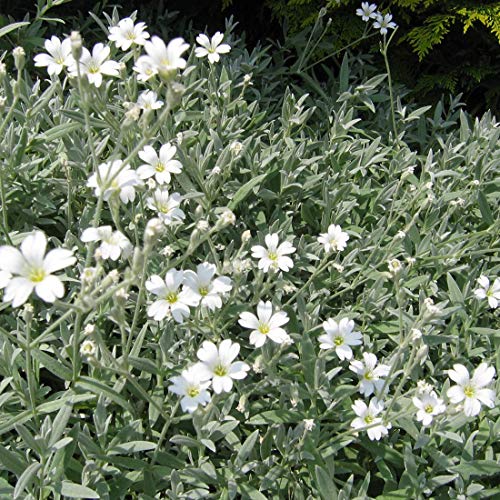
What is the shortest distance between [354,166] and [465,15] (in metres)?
1.51

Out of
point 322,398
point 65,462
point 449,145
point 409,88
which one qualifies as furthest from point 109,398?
point 409,88

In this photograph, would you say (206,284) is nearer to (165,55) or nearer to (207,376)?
(207,376)

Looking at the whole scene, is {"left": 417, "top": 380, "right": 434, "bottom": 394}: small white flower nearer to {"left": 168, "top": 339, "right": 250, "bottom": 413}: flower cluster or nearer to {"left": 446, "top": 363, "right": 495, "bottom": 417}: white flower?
{"left": 446, "top": 363, "right": 495, "bottom": 417}: white flower

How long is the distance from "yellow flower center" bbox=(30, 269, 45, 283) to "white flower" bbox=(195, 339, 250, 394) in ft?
1.57

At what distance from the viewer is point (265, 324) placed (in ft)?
6.53

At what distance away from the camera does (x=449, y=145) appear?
3.30 metres

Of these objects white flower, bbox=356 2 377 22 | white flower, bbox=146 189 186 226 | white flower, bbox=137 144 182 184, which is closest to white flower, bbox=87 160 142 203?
white flower, bbox=146 189 186 226

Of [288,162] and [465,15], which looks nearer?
[288,162]

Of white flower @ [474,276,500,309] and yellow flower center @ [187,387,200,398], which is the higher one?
white flower @ [474,276,500,309]

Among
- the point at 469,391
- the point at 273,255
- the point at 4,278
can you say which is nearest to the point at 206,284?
the point at 273,255

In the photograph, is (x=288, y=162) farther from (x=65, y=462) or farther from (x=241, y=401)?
(x=65, y=462)

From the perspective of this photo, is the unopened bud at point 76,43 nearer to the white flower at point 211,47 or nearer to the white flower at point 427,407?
the white flower at point 211,47

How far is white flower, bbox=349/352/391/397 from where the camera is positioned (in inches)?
80.7

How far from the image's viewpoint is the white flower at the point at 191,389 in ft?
5.56
